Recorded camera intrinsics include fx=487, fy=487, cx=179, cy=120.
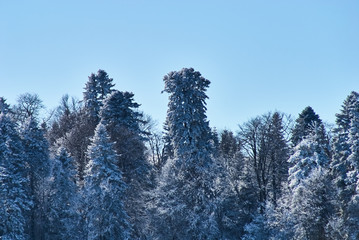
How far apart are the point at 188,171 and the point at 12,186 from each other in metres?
14.6

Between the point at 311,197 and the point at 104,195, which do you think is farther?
the point at 104,195

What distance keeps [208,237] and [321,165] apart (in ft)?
37.3

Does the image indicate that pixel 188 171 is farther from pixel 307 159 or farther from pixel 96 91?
pixel 96 91

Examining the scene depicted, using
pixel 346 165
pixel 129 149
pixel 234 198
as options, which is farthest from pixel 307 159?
pixel 129 149

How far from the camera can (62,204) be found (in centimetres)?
4056

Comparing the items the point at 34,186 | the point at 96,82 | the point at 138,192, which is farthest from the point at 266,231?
the point at 96,82

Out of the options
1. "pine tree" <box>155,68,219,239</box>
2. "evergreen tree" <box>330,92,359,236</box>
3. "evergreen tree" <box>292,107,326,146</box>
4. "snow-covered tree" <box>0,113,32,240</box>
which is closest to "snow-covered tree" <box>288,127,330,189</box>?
"evergreen tree" <box>330,92,359,236</box>

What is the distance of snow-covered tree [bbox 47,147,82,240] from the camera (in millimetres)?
39562

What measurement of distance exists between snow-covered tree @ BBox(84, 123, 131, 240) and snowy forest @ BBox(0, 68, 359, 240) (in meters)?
0.08

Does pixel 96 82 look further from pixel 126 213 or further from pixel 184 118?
pixel 126 213

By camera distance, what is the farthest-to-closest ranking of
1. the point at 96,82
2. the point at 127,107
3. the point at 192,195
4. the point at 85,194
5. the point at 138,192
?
the point at 96,82
the point at 127,107
the point at 138,192
the point at 192,195
the point at 85,194

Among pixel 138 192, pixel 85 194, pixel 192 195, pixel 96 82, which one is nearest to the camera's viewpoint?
pixel 85 194

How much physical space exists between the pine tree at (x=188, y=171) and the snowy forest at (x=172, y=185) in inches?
3.6

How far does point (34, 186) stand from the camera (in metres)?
40.5
